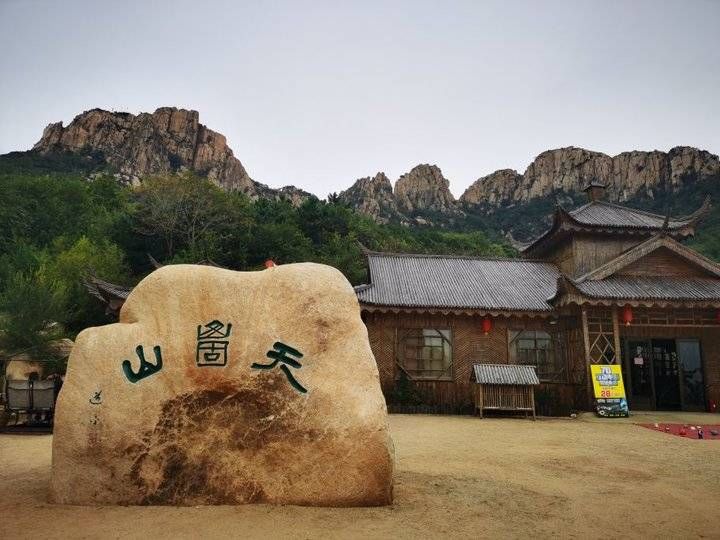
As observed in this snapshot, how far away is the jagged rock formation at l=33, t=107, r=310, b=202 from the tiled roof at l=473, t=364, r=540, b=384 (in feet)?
184

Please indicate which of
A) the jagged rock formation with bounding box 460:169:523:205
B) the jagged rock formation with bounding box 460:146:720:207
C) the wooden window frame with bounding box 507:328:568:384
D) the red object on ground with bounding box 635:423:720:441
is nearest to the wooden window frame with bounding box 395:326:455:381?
the wooden window frame with bounding box 507:328:568:384

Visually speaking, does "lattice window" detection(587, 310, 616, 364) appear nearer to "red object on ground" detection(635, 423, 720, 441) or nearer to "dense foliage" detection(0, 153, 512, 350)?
→ "red object on ground" detection(635, 423, 720, 441)

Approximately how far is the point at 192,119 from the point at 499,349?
69890 millimetres

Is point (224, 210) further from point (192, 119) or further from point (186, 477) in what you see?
point (192, 119)

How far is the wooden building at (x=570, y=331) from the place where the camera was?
13.6m

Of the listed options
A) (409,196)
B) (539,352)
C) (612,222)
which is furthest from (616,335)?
(409,196)

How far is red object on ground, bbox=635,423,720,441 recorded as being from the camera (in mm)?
9241

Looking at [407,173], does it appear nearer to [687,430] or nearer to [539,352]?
[539,352]

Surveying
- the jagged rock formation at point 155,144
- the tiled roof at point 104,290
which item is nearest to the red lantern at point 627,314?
the tiled roof at point 104,290

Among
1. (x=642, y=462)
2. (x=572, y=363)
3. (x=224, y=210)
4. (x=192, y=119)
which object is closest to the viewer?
(x=642, y=462)

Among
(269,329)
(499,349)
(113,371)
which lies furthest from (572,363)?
(113,371)

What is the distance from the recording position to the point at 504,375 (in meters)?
12.2

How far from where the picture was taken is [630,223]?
17.2 m

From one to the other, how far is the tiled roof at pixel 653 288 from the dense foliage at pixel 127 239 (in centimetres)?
899
